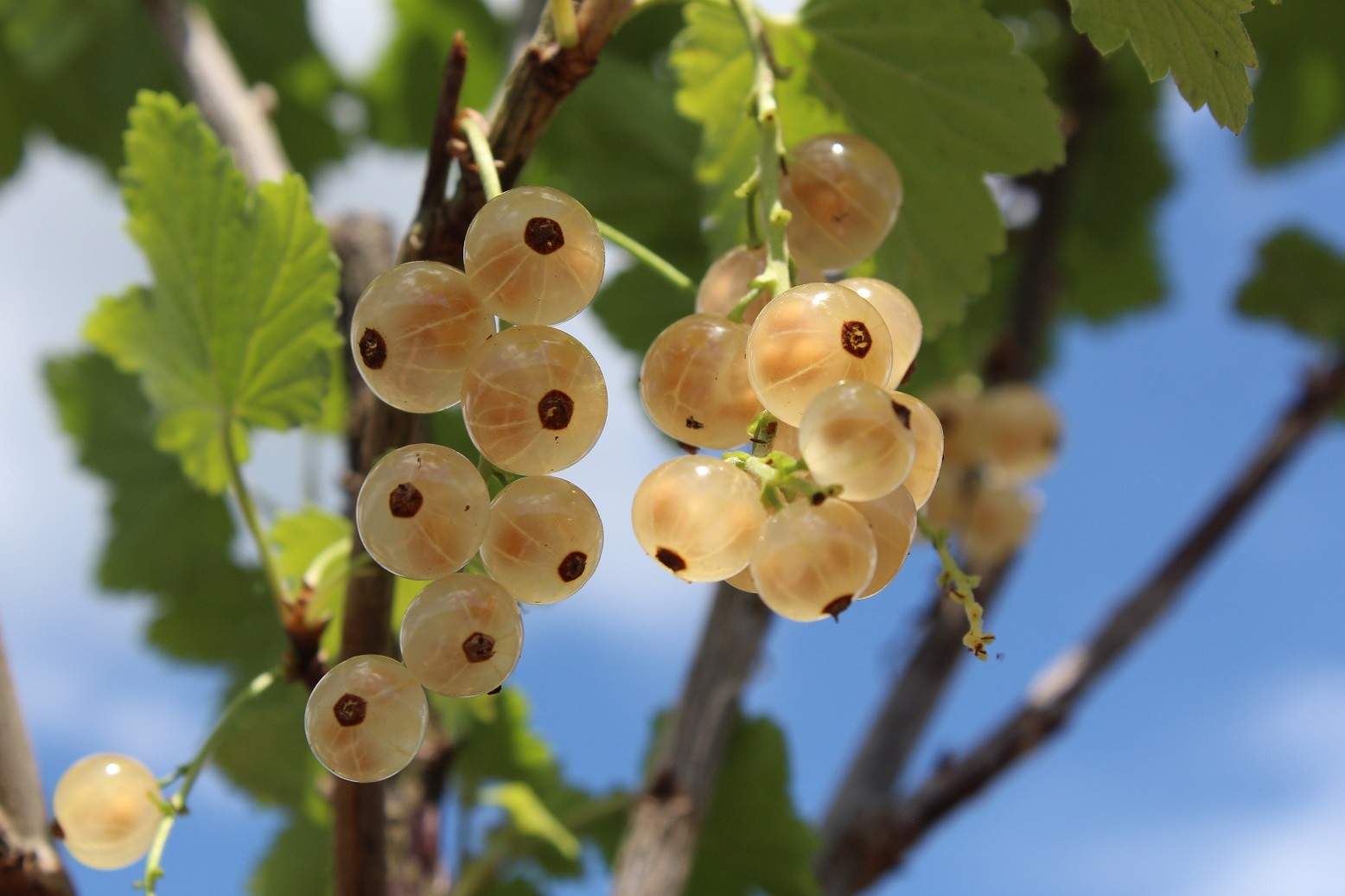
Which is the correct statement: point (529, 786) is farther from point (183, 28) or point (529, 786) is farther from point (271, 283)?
point (183, 28)

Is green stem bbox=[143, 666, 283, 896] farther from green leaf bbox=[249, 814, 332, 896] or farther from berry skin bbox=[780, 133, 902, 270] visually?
green leaf bbox=[249, 814, 332, 896]

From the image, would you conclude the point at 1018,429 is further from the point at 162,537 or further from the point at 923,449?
the point at 162,537

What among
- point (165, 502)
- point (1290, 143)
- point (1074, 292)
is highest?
point (1290, 143)

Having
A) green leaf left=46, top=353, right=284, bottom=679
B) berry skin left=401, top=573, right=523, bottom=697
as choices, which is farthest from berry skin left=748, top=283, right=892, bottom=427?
green leaf left=46, top=353, right=284, bottom=679

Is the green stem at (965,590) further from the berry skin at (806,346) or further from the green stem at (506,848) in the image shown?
the green stem at (506,848)

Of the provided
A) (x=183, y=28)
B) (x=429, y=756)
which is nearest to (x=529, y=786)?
(x=429, y=756)

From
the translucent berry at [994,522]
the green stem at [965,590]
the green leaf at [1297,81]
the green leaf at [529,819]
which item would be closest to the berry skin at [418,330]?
the green stem at [965,590]
